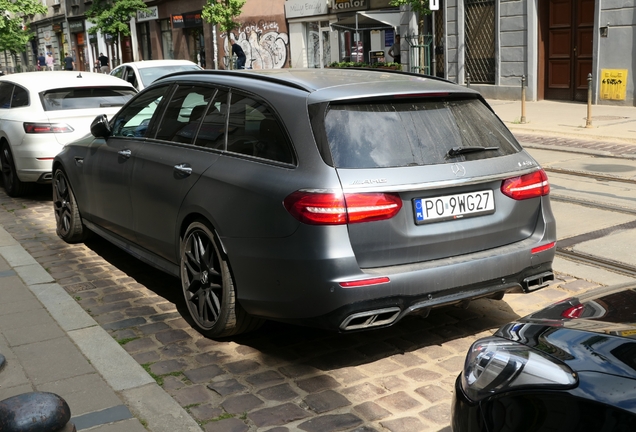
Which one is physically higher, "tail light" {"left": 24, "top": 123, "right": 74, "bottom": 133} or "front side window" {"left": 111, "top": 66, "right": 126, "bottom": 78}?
"front side window" {"left": 111, "top": 66, "right": 126, "bottom": 78}

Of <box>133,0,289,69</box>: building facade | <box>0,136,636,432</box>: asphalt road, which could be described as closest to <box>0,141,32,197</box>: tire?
<box>0,136,636,432</box>: asphalt road

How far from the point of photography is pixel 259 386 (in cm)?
421

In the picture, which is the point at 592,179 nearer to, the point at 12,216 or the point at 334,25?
the point at 12,216

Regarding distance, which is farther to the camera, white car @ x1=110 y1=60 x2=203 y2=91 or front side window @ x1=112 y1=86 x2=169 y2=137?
white car @ x1=110 y1=60 x2=203 y2=91

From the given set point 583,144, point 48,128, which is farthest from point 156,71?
point 583,144

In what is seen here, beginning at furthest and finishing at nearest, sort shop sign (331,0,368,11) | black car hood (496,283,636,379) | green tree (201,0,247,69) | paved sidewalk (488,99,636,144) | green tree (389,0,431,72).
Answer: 1. green tree (201,0,247,69)
2. shop sign (331,0,368,11)
3. green tree (389,0,431,72)
4. paved sidewalk (488,99,636,144)
5. black car hood (496,283,636,379)

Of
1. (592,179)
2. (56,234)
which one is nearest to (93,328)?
(56,234)

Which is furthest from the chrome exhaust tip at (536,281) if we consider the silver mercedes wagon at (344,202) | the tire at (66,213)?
the tire at (66,213)

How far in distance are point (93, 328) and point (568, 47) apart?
1792cm

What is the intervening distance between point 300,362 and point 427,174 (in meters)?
1.28

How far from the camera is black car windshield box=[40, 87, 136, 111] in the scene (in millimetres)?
9891

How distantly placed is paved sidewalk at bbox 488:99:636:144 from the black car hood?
11352mm

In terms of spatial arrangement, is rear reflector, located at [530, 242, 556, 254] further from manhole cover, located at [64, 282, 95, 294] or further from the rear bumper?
manhole cover, located at [64, 282, 95, 294]

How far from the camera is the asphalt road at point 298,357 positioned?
12.6ft
